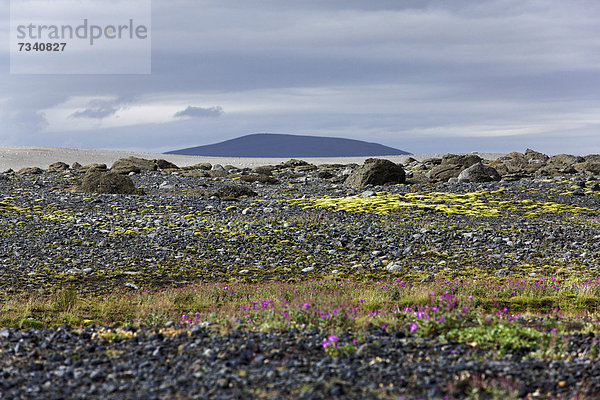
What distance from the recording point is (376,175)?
32.3 meters

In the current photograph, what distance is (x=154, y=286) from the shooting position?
1452cm

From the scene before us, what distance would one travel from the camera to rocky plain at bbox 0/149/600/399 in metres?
7.07

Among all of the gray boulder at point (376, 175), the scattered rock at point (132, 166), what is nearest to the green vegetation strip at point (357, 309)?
the gray boulder at point (376, 175)

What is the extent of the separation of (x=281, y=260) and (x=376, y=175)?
53.7ft

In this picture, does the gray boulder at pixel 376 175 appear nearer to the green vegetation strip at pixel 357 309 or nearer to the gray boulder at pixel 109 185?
the gray boulder at pixel 109 185

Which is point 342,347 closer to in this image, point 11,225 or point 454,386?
point 454,386

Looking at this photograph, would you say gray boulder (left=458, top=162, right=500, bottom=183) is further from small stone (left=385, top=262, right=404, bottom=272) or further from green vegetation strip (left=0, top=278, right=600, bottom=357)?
green vegetation strip (left=0, top=278, right=600, bottom=357)

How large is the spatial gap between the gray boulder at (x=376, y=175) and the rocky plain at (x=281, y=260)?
0.09 m

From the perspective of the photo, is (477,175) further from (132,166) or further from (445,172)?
(132,166)

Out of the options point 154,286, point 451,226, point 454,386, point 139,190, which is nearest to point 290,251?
point 154,286

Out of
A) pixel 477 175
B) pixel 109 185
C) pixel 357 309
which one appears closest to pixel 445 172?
pixel 477 175

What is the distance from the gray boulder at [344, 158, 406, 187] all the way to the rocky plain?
3.7 inches

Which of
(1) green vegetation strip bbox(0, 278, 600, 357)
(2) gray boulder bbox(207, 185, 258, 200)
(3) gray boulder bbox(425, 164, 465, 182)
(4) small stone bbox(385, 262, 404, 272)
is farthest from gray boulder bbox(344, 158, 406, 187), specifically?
(1) green vegetation strip bbox(0, 278, 600, 357)

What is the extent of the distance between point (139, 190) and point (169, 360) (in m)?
23.6
